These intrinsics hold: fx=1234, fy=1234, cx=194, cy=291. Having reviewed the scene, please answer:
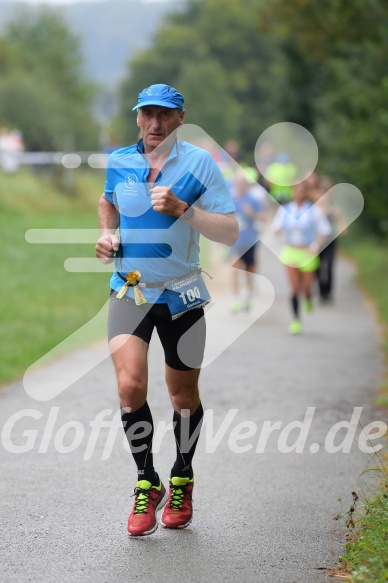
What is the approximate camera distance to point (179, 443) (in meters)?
6.38

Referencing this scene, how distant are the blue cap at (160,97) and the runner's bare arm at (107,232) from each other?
0.57 m

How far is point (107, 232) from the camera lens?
622cm

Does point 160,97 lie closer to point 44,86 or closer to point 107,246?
point 107,246

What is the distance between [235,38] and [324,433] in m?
99.6

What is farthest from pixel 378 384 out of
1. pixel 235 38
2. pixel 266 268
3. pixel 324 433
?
pixel 235 38

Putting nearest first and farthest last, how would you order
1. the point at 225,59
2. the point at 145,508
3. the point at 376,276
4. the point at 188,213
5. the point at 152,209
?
the point at 188,213
the point at 152,209
the point at 145,508
the point at 376,276
the point at 225,59

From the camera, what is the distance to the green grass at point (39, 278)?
45.3ft

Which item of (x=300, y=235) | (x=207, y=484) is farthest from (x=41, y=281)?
(x=207, y=484)

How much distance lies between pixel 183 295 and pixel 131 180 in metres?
0.63

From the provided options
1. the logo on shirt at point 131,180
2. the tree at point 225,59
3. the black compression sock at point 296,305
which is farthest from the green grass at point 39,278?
the tree at point 225,59

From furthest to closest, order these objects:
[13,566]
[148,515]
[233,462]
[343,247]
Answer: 1. [343,247]
2. [233,462]
3. [148,515]
4. [13,566]

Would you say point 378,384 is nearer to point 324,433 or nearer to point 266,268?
point 324,433

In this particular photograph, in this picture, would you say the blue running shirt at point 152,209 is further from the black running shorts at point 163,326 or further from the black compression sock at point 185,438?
the black compression sock at point 185,438

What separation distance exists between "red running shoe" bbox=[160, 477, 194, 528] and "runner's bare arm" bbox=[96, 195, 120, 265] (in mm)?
1230
